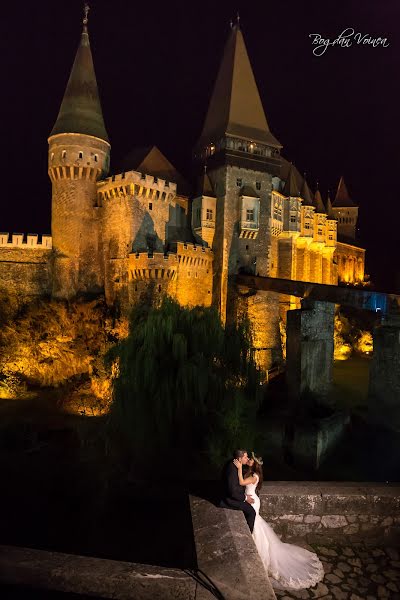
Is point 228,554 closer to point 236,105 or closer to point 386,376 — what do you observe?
point 386,376

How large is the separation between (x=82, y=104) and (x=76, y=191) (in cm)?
628

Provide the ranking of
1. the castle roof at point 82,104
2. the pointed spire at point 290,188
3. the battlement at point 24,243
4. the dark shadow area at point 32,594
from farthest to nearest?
the pointed spire at point 290,188 → the castle roof at point 82,104 → the battlement at point 24,243 → the dark shadow area at point 32,594

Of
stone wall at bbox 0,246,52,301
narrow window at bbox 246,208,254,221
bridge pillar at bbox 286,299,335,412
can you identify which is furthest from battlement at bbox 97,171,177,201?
bridge pillar at bbox 286,299,335,412

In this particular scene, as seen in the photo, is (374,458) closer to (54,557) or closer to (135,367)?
(135,367)

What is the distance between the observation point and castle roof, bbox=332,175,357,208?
6006cm

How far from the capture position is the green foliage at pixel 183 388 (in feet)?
43.6

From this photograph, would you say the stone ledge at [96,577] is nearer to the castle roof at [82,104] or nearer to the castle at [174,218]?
the castle at [174,218]

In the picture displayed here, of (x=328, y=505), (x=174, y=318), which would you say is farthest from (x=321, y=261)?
(x=328, y=505)

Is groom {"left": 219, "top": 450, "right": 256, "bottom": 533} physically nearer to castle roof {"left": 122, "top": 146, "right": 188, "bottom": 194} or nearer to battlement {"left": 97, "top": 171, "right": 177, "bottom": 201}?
battlement {"left": 97, "top": 171, "right": 177, "bottom": 201}

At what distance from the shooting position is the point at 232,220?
34.1 meters

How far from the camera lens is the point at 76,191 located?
3003cm

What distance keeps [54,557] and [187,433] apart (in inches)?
367

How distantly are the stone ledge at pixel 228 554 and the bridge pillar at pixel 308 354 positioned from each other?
1596cm

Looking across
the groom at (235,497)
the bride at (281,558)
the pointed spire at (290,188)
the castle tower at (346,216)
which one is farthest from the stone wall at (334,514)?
the castle tower at (346,216)
